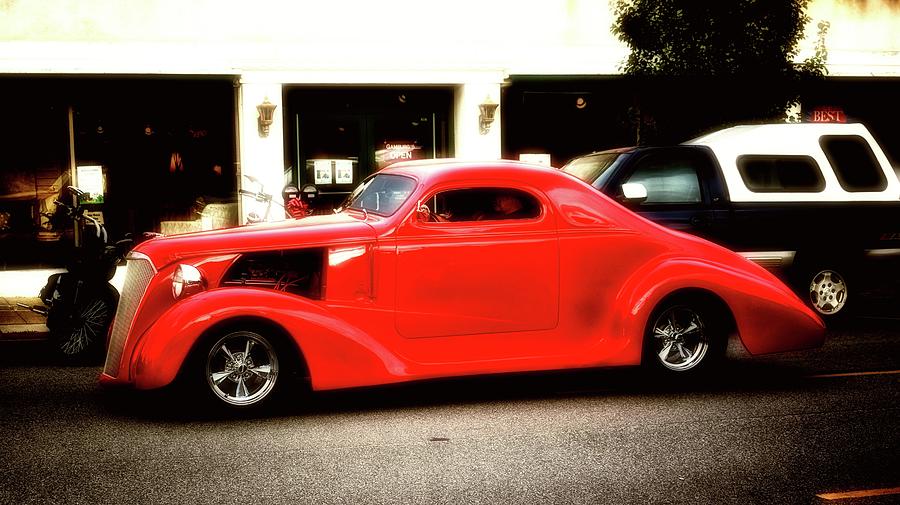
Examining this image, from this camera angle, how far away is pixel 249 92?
46.7 ft

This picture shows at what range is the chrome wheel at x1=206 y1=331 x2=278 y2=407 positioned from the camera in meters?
5.85

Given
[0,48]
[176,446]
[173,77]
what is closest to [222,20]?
[173,77]

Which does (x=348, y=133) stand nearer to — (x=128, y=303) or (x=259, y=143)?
(x=259, y=143)

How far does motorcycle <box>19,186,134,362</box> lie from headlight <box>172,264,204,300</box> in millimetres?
2379

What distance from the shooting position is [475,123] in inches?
595

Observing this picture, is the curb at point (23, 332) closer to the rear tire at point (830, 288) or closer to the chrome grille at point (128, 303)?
the chrome grille at point (128, 303)

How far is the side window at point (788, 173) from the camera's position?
32.6 ft

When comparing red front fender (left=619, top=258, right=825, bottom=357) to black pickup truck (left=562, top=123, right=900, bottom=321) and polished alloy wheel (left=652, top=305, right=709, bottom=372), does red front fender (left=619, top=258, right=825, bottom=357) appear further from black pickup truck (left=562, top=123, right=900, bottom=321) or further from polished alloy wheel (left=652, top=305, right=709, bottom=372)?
black pickup truck (left=562, top=123, right=900, bottom=321)

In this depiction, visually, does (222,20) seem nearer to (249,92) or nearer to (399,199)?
(249,92)

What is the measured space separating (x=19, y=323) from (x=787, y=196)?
8.29 metres

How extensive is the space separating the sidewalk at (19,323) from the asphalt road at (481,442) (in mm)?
2157

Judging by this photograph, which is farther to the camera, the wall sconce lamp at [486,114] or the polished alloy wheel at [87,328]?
the wall sconce lamp at [486,114]

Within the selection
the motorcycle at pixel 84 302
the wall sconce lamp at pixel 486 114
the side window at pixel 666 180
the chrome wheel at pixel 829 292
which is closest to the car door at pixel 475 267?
the side window at pixel 666 180

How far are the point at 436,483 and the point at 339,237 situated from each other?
201cm
